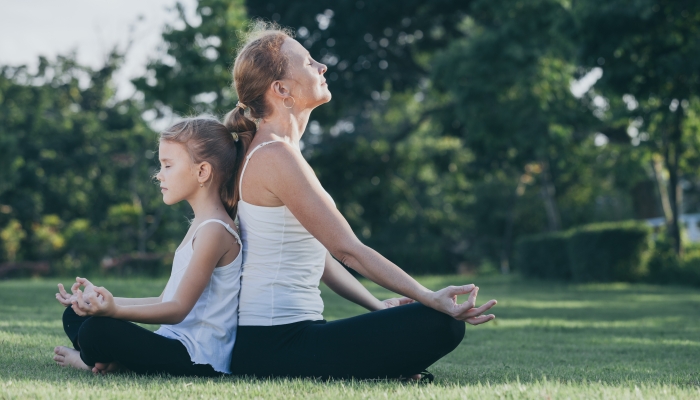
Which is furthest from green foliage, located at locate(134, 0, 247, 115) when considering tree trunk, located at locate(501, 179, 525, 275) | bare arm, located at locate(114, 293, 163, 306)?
tree trunk, located at locate(501, 179, 525, 275)

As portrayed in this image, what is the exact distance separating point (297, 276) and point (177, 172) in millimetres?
782

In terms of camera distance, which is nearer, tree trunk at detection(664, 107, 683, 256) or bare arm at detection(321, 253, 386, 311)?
bare arm at detection(321, 253, 386, 311)

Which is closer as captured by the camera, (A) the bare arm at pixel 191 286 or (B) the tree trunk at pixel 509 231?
(A) the bare arm at pixel 191 286

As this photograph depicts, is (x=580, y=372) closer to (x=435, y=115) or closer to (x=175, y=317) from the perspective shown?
(x=175, y=317)

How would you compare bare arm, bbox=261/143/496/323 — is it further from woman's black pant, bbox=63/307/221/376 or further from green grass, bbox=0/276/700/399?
woman's black pant, bbox=63/307/221/376

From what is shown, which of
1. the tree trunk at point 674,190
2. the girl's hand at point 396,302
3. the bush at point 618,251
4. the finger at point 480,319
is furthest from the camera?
the bush at point 618,251

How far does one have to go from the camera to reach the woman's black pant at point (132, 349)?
346 centimetres

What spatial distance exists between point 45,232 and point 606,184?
2869 cm

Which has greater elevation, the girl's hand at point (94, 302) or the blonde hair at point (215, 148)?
the blonde hair at point (215, 148)

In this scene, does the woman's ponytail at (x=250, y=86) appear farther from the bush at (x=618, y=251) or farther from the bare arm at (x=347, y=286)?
the bush at (x=618, y=251)

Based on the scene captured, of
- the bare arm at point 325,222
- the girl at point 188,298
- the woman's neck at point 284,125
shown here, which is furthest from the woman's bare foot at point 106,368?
the woman's neck at point 284,125

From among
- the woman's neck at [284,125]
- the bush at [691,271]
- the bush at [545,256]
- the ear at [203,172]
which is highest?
the woman's neck at [284,125]

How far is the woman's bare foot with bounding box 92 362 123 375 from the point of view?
3.66m

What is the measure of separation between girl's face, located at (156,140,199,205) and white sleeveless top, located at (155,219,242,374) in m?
0.26
